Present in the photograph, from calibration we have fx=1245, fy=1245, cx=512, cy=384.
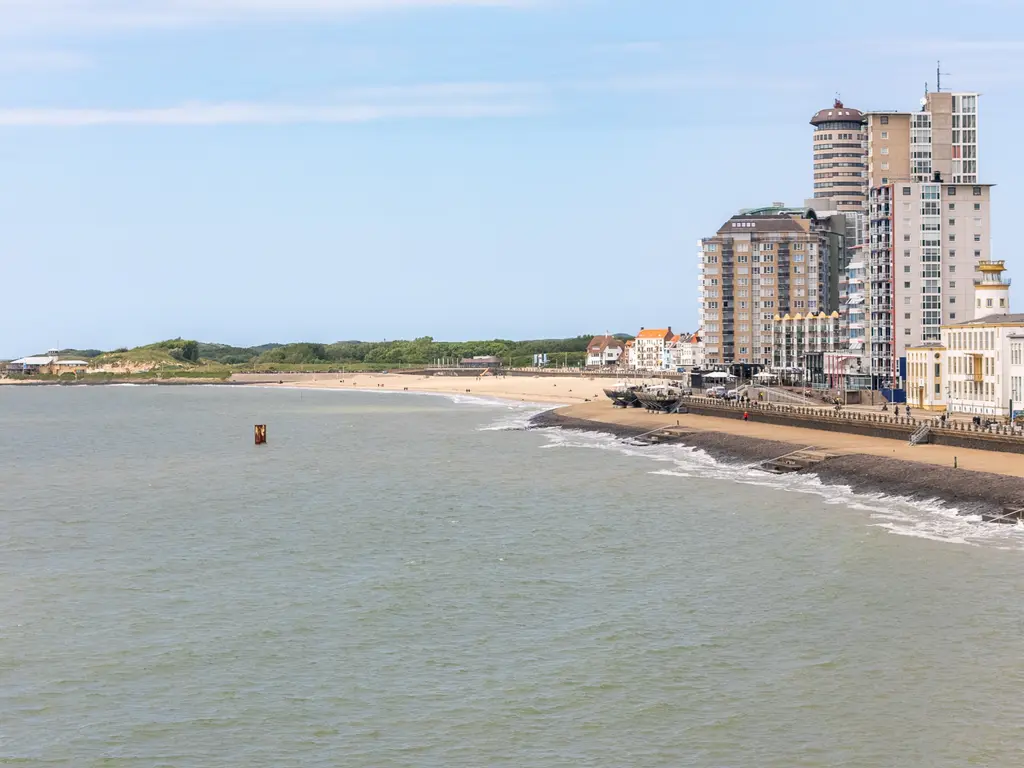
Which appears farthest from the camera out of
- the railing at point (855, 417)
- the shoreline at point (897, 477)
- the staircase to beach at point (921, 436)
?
the staircase to beach at point (921, 436)

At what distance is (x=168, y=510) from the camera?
7019cm

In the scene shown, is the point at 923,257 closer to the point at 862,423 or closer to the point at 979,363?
the point at 979,363

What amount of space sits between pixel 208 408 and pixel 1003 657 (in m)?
174

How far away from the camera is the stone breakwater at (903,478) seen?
2303 inches

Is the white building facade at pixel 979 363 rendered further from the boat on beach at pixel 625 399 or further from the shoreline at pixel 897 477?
the boat on beach at pixel 625 399

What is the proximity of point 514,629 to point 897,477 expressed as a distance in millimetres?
35371

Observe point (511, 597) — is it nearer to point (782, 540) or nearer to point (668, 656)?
point (668, 656)

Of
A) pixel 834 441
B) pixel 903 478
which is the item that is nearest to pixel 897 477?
pixel 903 478

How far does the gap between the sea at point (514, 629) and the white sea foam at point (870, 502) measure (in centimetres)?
36

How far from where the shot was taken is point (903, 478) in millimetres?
67062

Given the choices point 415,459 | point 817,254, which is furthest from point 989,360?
point 817,254

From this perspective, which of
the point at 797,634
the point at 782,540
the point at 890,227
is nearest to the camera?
the point at 797,634

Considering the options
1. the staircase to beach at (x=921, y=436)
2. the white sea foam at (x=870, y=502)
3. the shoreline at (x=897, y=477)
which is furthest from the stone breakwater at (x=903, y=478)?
the staircase to beach at (x=921, y=436)

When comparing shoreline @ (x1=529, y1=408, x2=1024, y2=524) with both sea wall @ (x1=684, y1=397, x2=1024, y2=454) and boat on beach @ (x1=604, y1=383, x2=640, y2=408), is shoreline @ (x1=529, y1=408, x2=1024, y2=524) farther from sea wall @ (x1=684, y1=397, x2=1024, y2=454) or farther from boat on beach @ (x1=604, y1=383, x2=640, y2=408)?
boat on beach @ (x1=604, y1=383, x2=640, y2=408)
